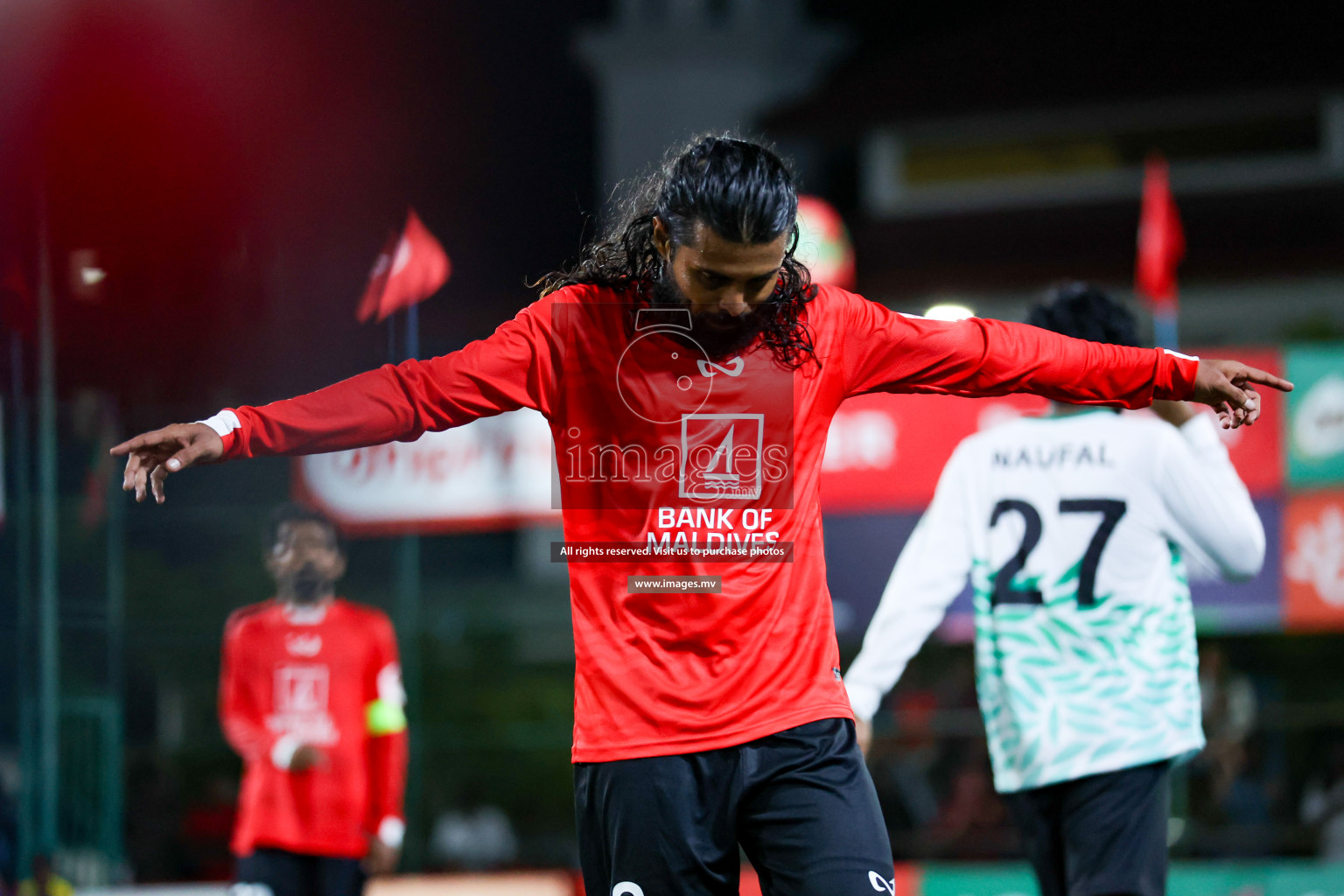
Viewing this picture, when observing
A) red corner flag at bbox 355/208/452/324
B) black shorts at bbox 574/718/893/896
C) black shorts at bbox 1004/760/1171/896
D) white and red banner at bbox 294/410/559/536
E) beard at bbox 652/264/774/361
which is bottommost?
black shorts at bbox 1004/760/1171/896

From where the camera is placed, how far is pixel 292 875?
14.8ft

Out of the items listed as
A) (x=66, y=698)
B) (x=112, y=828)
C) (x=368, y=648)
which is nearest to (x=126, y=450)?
(x=368, y=648)

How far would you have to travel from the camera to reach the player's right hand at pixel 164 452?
216cm

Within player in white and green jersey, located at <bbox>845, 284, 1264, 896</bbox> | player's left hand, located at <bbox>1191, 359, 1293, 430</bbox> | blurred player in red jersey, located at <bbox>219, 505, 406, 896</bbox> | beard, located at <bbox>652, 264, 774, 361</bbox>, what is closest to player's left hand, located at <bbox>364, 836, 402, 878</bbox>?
blurred player in red jersey, located at <bbox>219, 505, 406, 896</bbox>

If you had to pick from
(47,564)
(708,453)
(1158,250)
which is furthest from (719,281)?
(1158,250)

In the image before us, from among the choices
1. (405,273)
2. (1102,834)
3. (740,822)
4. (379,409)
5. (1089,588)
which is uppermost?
(405,273)

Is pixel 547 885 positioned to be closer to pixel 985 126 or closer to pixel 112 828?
pixel 112 828

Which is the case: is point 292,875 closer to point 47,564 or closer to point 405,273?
point 47,564

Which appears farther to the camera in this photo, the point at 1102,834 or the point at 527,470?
the point at 527,470

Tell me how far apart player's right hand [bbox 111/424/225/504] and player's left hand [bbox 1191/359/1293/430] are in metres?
1.77

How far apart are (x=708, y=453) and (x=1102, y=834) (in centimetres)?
161

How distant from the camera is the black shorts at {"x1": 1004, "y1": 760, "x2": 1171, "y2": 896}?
10.8ft

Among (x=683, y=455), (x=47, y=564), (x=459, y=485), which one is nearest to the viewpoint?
(x=683, y=455)

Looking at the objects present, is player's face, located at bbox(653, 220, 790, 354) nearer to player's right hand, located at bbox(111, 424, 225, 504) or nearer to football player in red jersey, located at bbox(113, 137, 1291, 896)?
football player in red jersey, located at bbox(113, 137, 1291, 896)
